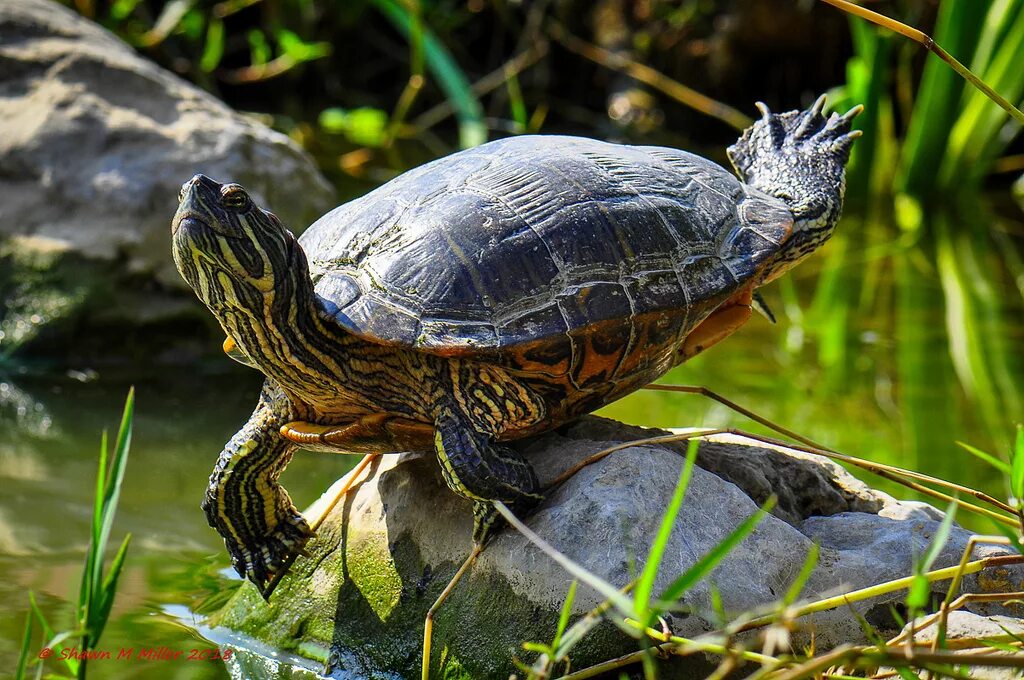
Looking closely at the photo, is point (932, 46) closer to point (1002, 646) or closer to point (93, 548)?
point (1002, 646)

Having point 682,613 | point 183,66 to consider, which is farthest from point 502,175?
point 183,66

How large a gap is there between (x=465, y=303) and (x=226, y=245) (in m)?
0.54

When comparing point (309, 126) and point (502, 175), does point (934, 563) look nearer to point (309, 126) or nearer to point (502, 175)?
point (502, 175)

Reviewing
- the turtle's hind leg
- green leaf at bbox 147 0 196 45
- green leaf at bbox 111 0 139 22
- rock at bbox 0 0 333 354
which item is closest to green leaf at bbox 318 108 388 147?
green leaf at bbox 147 0 196 45

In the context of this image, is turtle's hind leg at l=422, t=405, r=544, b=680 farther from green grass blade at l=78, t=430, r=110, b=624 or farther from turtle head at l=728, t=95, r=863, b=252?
turtle head at l=728, t=95, r=863, b=252

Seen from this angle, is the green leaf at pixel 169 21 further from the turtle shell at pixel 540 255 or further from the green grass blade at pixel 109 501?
the green grass blade at pixel 109 501

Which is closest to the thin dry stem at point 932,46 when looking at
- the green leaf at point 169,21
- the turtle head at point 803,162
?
the turtle head at point 803,162

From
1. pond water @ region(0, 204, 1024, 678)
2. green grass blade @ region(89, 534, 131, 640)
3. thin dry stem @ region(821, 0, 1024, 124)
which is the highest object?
thin dry stem @ region(821, 0, 1024, 124)

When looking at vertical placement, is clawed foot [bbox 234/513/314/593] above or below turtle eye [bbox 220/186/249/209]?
below

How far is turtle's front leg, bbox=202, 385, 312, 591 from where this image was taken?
2.76m

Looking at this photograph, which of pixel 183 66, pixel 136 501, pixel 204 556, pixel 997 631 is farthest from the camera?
pixel 183 66

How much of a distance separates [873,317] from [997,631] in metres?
3.89

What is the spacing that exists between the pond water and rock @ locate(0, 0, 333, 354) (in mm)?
326

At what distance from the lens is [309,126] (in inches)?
395
